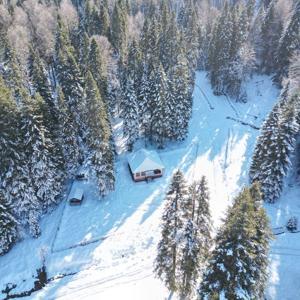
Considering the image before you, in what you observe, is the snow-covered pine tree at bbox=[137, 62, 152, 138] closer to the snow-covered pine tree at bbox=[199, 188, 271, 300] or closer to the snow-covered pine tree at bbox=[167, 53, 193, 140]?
the snow-covered pine tree at bbox=[167, 53, 193, 140]

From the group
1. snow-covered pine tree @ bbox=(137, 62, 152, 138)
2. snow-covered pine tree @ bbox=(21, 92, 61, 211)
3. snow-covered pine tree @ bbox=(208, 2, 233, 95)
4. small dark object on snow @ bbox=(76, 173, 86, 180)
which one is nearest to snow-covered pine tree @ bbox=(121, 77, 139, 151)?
snow-covered pine tree @ bbox=(137, 62, 152, 138)

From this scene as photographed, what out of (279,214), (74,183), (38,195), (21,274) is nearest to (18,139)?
(38,195)

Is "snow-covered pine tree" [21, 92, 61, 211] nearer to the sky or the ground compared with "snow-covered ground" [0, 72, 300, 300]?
nearer to the sky

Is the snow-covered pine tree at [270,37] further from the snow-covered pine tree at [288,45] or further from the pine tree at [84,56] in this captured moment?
the pine tree at [84,56]

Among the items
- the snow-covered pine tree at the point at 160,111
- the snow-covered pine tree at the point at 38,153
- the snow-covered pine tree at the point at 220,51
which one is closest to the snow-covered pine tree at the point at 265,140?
the snow-covered pine tree at the point at 160,111

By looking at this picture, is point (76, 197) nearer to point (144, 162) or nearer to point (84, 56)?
point (144, 162)
